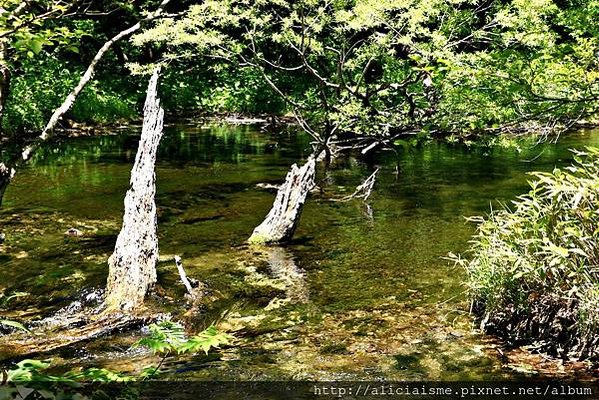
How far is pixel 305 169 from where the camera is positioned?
31.0 feet

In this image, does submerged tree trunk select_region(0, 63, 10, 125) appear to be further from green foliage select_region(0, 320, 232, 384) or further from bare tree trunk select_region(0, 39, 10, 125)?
green foliage select_region(0, 320, 232, 384)

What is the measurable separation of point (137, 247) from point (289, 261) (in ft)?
7.36

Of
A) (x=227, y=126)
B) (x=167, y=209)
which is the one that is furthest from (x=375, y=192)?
(x=227, y=126)

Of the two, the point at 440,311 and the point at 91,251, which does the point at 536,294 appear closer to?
the point at 440,311

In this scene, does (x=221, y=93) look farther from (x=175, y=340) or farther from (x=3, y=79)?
(x=175, y=340)

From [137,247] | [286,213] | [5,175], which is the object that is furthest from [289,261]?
[5,175]

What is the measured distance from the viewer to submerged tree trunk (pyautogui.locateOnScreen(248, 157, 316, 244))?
354 inches

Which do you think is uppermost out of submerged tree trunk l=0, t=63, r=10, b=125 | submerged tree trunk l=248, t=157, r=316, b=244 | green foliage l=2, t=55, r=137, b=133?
green foliage l=2, t=55, r=137, b=133

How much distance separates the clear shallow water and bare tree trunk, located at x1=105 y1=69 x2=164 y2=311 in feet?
1.00

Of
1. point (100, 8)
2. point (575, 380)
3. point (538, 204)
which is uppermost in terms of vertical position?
point (100, 8)

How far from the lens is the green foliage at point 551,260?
502cm

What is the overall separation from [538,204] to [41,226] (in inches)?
294

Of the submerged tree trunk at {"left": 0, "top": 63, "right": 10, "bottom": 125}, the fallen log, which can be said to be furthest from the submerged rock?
the submerged tree trunk at {"left": 0, "top": 63, "right": 10, "bottom": 125}

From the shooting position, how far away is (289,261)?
8.13 meters
